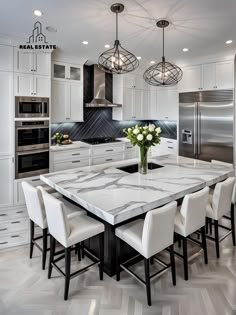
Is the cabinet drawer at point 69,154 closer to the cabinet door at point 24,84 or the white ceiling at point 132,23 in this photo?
the cabinet door at point 24,84

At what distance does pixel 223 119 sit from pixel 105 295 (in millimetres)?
4089

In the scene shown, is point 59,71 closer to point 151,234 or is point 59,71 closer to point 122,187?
point 122,187

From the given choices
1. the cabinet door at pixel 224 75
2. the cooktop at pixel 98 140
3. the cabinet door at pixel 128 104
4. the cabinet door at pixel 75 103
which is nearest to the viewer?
the cabinet door at pixel 224 75

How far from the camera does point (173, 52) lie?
477 centimetres

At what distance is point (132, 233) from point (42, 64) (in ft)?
11.4

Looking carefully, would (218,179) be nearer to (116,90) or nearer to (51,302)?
(51,302)

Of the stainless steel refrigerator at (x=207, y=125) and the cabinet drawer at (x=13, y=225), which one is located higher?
the stainless steel refrigerator at (x=207, y=125)

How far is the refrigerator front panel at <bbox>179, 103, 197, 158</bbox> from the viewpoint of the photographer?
5.52 metres

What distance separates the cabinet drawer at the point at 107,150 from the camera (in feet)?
18.1

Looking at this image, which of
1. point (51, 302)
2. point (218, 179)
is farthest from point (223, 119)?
point (51, 302)

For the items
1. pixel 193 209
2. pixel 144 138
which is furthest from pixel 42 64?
pixel 193 209

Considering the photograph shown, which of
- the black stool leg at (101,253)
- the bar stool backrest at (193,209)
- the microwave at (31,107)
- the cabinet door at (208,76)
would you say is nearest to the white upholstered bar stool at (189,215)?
the bar stool backrest at (193,209)

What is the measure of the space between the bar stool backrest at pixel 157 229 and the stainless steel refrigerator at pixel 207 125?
3.37 m

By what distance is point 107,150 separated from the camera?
5738 mm
